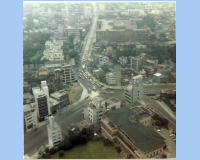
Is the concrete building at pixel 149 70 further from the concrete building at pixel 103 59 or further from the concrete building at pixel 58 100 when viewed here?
the concrete building at pixel 58 100

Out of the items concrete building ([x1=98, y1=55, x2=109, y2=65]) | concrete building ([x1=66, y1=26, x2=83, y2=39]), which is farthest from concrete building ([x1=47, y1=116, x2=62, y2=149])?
concrete building ([x1=66, y1=26, x2=83, y2=39])

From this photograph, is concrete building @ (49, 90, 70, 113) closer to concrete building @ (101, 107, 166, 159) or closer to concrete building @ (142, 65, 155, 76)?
concrete building @ (101, 107, 166, 159)

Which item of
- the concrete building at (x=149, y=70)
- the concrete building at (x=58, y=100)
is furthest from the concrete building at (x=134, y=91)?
the concrete building at (x=58, y=100)

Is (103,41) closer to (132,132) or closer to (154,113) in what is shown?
(154,113)

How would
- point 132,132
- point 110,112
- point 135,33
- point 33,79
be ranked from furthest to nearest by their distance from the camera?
point 135,33
point 33,79
point 110,112
point 132,132

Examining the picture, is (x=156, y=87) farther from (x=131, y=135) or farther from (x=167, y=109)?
(x=131, y=135)

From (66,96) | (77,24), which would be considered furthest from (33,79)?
(77,24)
